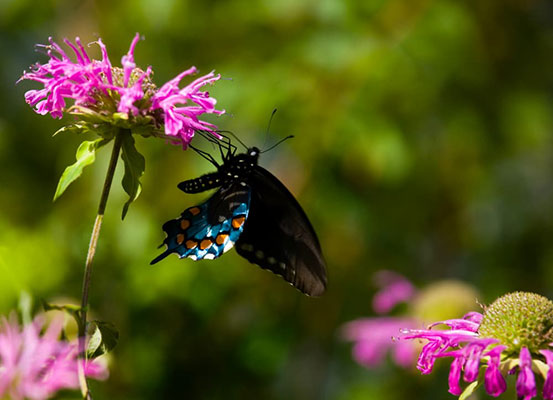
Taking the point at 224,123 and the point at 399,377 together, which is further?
the point at 399,377

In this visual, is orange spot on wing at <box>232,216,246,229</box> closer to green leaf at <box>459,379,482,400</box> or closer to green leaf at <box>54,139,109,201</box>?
green leaf at <box>54,139,109,201</box>

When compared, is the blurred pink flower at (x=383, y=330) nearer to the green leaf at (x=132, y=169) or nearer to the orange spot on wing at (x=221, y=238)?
the orange spot on wing at (x=221, y=238)

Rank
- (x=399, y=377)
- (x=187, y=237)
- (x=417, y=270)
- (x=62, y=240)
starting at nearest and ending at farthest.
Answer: (x=187, y=237)
(x=62, y=240)
(x=399, y=377)
(x=417, y=270)

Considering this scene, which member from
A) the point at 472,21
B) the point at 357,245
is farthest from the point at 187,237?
the point at 472,21

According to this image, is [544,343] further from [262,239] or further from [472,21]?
[472,21]

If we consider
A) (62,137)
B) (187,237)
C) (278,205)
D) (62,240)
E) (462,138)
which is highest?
(462,138)

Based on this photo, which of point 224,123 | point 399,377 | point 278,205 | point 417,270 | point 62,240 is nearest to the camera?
point 278,205

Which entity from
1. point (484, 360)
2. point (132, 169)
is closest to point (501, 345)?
point (484, 360)
